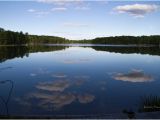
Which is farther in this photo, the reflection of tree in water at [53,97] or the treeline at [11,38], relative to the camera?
the treeline at [11,38]

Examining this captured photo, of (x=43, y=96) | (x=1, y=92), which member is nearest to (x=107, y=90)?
(x=43, y=96)

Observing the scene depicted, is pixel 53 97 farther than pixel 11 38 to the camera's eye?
No

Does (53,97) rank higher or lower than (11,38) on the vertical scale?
lower

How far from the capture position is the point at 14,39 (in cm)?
13412

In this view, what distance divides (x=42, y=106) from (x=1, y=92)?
5.20 m

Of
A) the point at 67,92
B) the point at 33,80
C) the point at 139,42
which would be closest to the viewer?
the point at 67,92

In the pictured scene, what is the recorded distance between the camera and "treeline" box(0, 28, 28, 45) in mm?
121012

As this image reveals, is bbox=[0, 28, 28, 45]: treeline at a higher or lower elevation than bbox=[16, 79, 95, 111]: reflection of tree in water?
higher

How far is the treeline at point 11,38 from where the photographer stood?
121 m

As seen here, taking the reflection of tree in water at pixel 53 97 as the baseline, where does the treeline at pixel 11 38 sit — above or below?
above

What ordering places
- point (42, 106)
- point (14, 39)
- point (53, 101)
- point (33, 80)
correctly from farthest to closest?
point (14, 39)
point (33, 80)
point (53, 101)
point (42, 106)

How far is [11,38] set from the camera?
12950 cm

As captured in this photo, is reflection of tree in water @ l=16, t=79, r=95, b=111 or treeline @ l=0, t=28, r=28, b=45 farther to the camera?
treeline @ l=0, t=28, r=28, b=45

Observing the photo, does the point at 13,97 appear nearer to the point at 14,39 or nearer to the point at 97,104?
the point at 97,104
